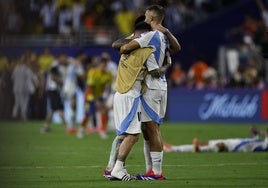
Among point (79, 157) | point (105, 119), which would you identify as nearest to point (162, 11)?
point (79, 157)

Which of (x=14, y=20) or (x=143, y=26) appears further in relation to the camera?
(x=143, y=26)

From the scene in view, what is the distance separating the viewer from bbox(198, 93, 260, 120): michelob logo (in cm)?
3438

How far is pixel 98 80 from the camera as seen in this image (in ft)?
87.9

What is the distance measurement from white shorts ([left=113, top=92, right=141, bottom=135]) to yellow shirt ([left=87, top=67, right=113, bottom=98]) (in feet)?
43.2

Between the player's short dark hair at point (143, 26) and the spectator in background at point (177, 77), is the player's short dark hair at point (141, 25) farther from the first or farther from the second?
the spectator in background at point (177, 77)

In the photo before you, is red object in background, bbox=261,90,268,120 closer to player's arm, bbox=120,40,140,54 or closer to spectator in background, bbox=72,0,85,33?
spectator in background, bbox=72,0,85,33

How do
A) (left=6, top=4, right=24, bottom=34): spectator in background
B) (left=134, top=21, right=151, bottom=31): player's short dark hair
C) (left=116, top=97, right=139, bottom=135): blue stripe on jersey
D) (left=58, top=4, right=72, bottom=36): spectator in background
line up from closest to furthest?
(left=6, top=4, right=24, bottom=34): spectator in background
(left=116, top=97, right=139, bottom=135): blue stripe on jersey
(left=134, top=21, right=151, bottom=31): player's short dark hair
(left=58, top=4, right=72, bottom=36): spectator in background

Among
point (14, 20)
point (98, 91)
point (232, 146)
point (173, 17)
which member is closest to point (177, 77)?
point (173, 17)

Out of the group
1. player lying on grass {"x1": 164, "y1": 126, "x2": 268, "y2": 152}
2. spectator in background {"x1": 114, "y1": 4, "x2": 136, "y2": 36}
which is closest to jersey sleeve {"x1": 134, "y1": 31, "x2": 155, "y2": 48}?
player lying on grass {"x1": 164, "y1": 126, "x2": 268, "y2": 152}

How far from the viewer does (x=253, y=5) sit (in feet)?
127

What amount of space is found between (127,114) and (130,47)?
39.8 inches

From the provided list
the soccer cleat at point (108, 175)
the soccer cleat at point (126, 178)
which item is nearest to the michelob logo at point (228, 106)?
the soccer cleat at point (108, 175)

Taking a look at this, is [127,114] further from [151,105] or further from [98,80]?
[98,80]

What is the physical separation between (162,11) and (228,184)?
112 inches
